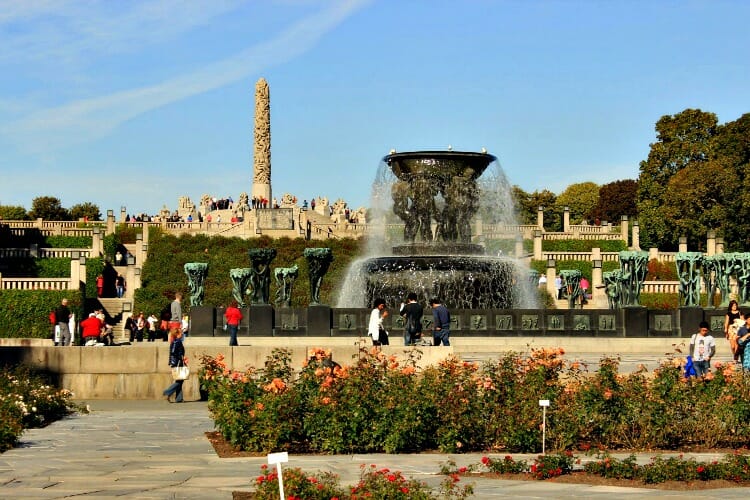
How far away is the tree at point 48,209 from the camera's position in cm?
10632

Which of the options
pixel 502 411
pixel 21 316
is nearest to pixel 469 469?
pixel 502 411

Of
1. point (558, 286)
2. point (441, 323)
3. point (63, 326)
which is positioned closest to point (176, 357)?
point (441, 323)

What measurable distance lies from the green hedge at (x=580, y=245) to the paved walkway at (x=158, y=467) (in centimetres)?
5079

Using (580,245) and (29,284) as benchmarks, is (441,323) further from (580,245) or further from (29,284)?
(580,245)

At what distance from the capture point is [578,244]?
68.9 metres

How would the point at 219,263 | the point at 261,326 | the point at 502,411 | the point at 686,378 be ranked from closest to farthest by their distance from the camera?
the point at 502,411 < the point at 686,378 < the point at 261,326 < the point at 219,263

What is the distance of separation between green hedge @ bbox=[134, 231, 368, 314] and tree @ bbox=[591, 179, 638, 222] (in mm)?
42368

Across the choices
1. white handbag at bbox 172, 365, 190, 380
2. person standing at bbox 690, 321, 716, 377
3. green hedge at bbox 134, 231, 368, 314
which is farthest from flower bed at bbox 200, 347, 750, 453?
green hedge at bbox 134, 231, 368, 314

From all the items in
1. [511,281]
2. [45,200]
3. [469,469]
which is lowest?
[469,469]

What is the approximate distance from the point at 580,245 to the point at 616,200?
133ft

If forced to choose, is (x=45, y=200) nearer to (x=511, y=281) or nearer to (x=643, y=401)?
(x=511, y=281)

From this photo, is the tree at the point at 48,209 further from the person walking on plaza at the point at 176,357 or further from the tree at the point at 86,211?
the person walking on plaza at the point at 176,357

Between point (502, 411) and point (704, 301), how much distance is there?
34404 millimetres

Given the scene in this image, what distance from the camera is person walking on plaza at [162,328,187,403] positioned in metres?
21.8
